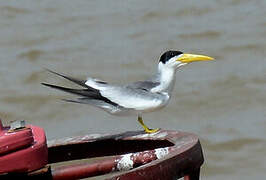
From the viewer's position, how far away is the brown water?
698 centimetres

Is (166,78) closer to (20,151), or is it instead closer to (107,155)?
(107,155)

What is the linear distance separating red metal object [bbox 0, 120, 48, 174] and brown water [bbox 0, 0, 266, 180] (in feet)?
13.0

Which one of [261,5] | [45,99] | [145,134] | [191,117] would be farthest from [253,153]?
[145,134]

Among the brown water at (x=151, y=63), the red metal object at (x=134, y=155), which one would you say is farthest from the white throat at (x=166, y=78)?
the brown water at (x=151, y=63)

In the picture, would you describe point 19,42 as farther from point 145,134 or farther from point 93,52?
point 145,134

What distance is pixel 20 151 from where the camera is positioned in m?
2.60

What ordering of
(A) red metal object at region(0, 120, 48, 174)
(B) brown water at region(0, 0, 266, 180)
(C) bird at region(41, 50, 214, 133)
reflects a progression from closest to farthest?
(A) red metal object at region(0, 120, 48, 174), (C) bird at region(41, 50, 214, 133), (B) brown water at region(0, 0, 266, 180)

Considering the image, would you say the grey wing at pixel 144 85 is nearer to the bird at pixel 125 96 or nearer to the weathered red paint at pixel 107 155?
the bird at pixel 125 96

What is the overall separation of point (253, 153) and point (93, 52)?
7.30 feet

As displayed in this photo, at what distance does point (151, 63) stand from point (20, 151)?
555 cm

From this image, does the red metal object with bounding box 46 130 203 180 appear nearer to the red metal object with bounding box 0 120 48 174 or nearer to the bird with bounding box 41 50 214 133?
the red metal object with bounding box 0 120 48 174

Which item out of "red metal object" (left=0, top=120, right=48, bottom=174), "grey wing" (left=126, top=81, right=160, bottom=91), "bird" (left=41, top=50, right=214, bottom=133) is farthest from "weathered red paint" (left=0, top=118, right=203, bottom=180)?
"grey wing" (left=126, top=81, right=160, bottom=91)

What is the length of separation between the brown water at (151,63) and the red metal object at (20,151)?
398 centimetres

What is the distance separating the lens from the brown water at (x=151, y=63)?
22.9ft
